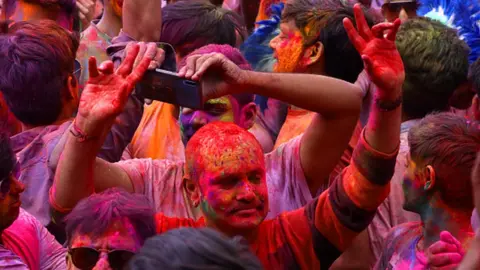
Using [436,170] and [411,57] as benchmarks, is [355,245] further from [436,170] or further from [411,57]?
[411,57]

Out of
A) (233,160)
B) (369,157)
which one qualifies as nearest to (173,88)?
(233,160)

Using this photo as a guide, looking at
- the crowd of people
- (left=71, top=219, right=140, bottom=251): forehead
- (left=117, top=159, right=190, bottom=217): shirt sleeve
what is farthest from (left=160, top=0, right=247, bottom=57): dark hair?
(left=71, top=219, right=140, bottom=251): forehead

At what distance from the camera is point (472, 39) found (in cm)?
512

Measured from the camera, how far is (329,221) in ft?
11.7

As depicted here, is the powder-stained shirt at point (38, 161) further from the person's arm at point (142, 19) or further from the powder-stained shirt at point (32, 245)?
the person's arm at point (142, 19)

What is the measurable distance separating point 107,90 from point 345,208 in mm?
839

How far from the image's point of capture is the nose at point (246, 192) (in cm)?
358

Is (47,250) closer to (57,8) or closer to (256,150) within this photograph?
(256,150)

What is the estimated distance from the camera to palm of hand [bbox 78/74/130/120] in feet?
11.9

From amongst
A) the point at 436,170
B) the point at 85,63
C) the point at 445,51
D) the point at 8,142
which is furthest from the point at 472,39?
the point at 8,142

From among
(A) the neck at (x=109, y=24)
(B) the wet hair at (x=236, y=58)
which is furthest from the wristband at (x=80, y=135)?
(A) the neck at (x=109, y=24)

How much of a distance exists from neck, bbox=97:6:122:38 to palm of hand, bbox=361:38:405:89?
2411mm

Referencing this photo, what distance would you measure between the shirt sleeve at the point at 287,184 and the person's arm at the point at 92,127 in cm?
56

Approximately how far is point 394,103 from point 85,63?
2308 millimetres
